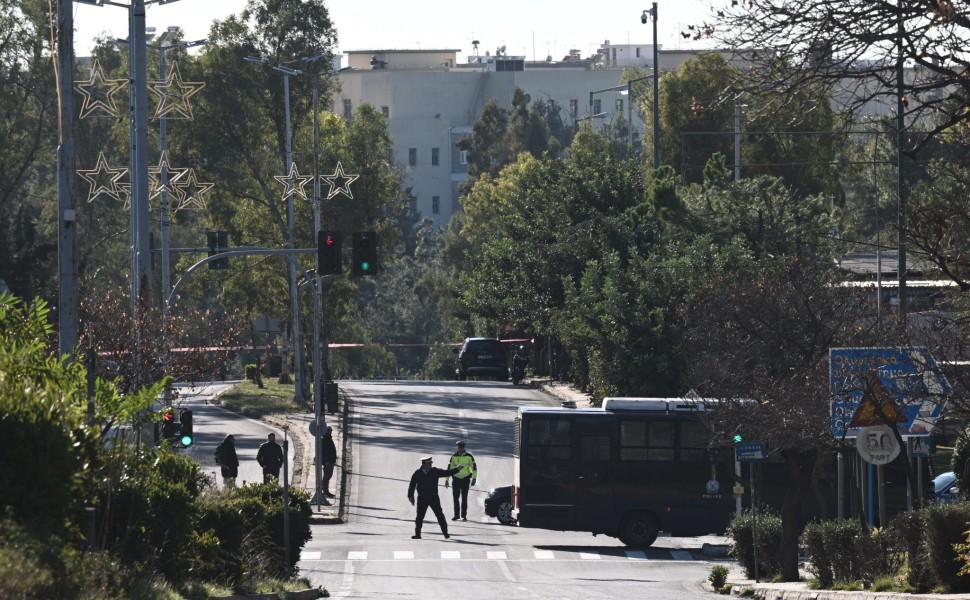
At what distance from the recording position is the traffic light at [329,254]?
102ft

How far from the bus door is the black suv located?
1363 inches

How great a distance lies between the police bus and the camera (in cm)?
3025

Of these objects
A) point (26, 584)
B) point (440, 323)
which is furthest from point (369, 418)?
point (440, 323)

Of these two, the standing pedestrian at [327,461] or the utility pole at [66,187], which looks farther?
the standing pedestrian at [327,461]

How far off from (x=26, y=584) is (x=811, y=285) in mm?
21406

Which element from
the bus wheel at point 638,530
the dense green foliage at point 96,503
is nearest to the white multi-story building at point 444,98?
the bus wheel at point 638,530

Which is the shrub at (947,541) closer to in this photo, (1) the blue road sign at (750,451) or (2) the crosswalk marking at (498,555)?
(1) the blue road sign at (750,451)

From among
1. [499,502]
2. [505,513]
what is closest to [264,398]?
[505,513]

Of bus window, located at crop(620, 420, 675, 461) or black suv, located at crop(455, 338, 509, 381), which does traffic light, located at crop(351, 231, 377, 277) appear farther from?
black suv, located at crop(455, 338, 509, 381)

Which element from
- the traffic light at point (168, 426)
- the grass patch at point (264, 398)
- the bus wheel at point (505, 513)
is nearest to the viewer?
the traffic light at point (168, 426)

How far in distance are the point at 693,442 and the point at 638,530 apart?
2151 millimetres

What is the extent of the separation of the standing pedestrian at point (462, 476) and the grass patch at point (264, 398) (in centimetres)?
2005

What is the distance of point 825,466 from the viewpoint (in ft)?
101

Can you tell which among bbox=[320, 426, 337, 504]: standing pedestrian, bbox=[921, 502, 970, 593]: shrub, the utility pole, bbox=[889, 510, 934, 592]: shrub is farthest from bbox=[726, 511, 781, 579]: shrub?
bbox=[320, 426, 337, 504]: standing pedestrian
